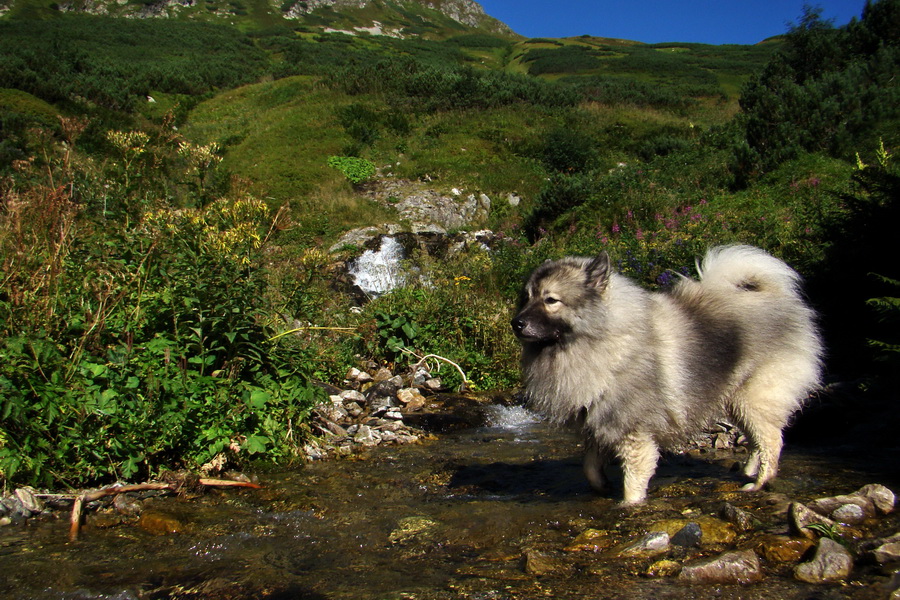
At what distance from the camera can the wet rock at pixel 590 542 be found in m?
3.28

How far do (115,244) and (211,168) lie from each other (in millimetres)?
1332

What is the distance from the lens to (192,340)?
442 cm

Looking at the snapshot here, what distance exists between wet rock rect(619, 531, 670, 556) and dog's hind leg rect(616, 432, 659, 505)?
0.75 metres

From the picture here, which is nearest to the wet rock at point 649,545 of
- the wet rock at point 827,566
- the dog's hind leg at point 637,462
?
the wet rock at point 827,566

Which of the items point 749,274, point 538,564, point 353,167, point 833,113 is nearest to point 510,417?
point 749,274

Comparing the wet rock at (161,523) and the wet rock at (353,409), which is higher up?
the wet rock at (161,523)

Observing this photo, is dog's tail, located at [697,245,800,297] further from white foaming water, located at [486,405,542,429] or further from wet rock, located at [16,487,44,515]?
wet rock, located at [16,487,44,515]

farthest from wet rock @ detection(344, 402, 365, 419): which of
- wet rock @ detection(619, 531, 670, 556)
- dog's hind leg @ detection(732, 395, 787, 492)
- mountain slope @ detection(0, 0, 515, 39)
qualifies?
mountain slope @ detection(0, 0, 515, 39)

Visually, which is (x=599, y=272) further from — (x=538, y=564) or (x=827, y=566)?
(x=827, y=566)

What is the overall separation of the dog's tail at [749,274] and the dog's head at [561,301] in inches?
40.9

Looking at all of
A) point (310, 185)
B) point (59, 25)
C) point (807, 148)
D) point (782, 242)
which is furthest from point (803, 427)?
point (59, 25)

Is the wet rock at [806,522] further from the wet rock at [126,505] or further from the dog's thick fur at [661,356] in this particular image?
the wet rock at [126,505]

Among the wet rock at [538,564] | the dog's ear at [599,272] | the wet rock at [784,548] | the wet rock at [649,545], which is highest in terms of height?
the dog's ear at [599,272]

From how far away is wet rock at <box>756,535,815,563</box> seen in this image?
2943 millimetres
